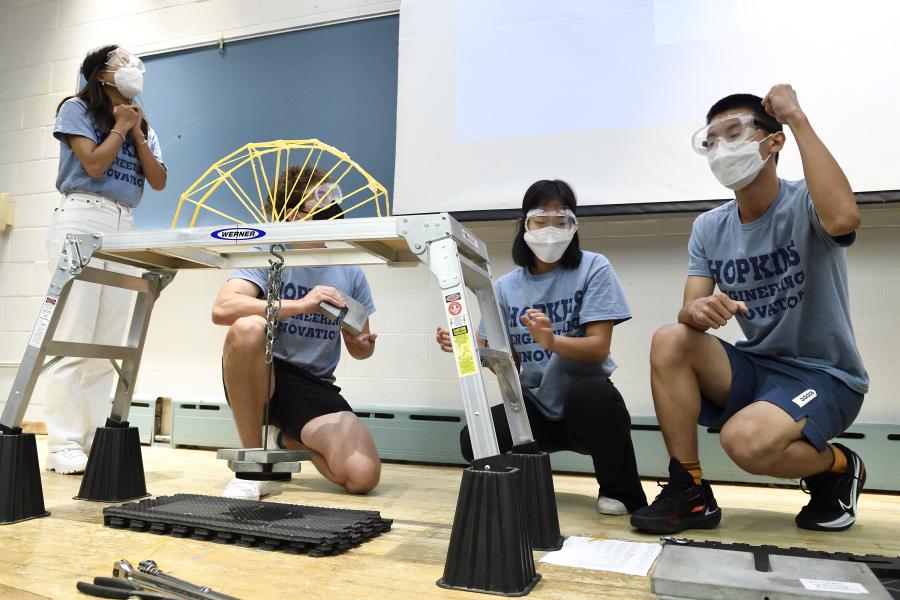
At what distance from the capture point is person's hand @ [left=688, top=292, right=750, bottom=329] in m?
1.44

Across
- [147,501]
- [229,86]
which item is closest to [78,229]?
[147,501]

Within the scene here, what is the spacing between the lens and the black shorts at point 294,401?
2.04 metres

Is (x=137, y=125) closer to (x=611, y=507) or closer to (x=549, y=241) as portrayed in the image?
(x=549, y=241)

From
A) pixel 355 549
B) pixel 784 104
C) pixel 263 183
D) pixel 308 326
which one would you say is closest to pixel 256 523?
pixel 355 549

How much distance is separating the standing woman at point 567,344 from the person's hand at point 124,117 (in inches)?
50.9

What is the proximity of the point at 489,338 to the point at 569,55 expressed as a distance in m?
1.73

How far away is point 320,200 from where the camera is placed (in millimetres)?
2004

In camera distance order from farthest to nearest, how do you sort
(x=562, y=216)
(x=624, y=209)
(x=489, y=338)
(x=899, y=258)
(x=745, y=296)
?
(x=624, y=209)
(x=899, y=258)
(x=562, y=216)
(x=745, y=296)
(x=489, y=338)

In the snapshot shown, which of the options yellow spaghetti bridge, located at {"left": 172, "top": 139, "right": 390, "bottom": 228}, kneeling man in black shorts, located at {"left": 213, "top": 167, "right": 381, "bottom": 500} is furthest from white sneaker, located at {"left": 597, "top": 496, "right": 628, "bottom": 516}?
yellow spaghetti bridge, located at {"left": 172, "top": 139, "right": 390, "bottom": 228}

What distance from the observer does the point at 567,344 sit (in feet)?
5.69

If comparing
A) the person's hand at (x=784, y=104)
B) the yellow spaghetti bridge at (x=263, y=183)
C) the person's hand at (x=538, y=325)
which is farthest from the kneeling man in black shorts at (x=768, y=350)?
the yellow spaghetti bridge at (x=263, y=183)

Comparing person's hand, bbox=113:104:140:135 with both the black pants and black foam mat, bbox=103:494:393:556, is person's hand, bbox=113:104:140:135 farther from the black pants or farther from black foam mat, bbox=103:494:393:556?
the black pants

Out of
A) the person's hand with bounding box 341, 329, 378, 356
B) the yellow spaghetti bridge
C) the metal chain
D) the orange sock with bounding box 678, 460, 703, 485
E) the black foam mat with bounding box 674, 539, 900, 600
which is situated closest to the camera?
the black foam mat with bounding box 674, 539, 900, 600

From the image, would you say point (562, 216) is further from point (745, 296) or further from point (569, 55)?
point (569, 55)
